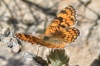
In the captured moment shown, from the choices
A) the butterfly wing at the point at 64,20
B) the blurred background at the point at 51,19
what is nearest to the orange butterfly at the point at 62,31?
the butterfly wing at the point at 64,20

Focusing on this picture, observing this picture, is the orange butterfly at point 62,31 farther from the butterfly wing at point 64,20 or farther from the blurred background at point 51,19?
the blurred background at point 51,19

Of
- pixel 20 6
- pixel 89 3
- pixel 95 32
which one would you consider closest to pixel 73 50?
pixel 95 32

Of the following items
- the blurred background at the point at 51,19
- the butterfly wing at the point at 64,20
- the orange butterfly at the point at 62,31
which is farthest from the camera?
the blurred background at the point at 51,19

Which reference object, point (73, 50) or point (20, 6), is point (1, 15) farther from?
point (73, 50)

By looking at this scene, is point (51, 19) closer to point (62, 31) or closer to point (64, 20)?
point (64, 20)

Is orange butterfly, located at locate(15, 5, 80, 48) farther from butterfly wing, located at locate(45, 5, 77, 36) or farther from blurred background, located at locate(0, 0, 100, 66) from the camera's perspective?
blurred background, located at locate(0, 0, 100, 66)

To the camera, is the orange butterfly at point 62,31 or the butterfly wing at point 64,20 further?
the butterfly wing at point 64,20
